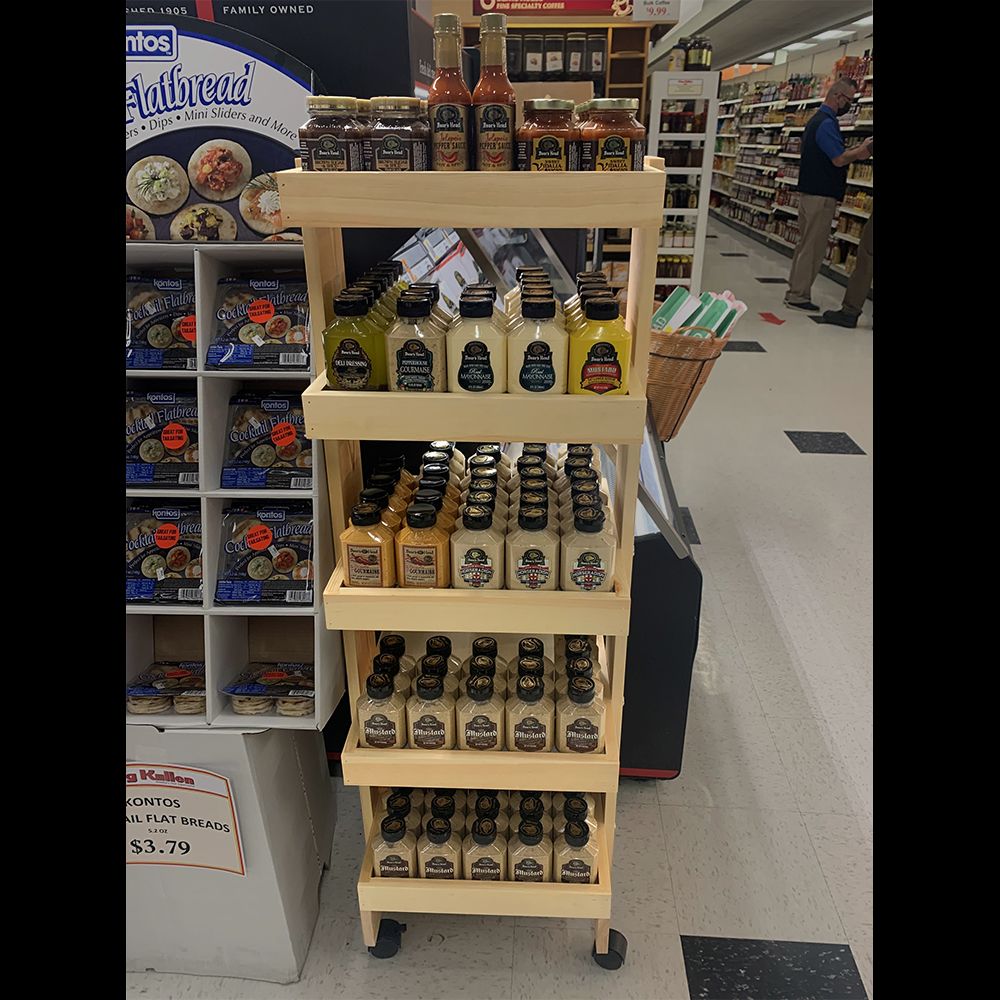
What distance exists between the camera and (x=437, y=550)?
1.56 m

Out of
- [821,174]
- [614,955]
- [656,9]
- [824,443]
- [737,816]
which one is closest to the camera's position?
[614,955]

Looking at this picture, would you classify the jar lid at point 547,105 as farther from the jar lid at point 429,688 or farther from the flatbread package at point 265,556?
the jar lid at point 429,688

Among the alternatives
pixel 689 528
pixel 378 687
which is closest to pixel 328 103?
pixel 378 687

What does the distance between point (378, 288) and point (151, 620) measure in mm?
996

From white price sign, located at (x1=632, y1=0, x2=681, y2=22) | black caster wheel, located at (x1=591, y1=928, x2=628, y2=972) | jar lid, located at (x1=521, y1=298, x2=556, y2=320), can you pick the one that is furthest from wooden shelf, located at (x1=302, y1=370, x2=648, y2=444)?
white price sign, located at (x1=632, y1=0, x2=681, y2=22)

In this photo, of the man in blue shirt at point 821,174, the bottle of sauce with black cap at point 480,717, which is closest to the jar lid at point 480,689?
the bottle of sauce with black cap at point 480,717

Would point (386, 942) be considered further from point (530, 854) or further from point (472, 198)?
point (472, 198)

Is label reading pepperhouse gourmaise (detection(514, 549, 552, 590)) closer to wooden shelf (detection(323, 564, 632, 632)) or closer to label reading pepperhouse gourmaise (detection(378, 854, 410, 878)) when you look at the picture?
wooden shelf (detection(323, 564, 632, 632))

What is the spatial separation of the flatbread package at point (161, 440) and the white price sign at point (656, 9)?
236 inches

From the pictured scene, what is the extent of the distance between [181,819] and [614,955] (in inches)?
41.4

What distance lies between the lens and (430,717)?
67.9 inches

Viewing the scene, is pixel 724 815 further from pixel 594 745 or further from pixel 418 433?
pixel 418 433

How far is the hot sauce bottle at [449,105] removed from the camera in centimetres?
130

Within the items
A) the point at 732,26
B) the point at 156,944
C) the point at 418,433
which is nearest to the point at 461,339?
the point at 418,433
